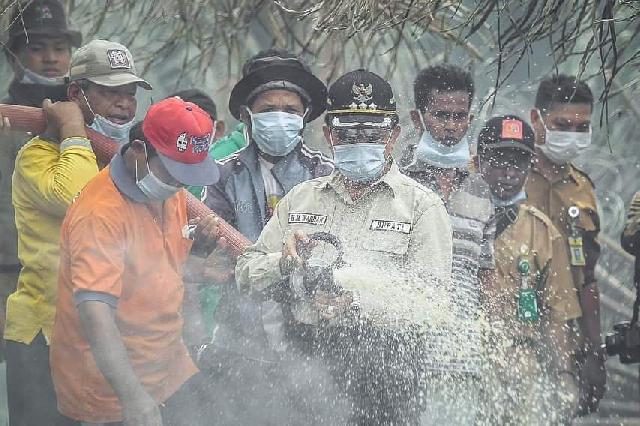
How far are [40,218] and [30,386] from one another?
0.78m

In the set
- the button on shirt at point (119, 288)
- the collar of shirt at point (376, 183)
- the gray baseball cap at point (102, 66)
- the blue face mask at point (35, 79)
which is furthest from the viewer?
the blue face mask at point (35, 79)

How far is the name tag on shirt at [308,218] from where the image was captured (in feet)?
18.6

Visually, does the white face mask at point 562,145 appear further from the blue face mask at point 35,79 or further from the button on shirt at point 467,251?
the blue face mask at point 35,79

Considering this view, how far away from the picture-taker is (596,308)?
686cm

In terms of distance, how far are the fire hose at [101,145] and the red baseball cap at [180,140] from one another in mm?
432

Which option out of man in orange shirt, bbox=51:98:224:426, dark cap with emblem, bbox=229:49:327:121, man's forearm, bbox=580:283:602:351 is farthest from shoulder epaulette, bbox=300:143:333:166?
man's forearm, bbox=580:283:602:351

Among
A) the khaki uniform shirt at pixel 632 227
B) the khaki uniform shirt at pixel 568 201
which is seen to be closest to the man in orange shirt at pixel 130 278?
the khaki uniform shirt at pixel 568 201

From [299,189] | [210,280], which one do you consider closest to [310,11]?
[299,189]

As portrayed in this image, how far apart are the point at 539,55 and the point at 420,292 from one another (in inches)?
92.6

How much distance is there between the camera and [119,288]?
505 centimetres

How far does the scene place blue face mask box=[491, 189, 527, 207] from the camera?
256 inches

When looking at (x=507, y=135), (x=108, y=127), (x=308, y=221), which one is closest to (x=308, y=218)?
(x=308, y=221)

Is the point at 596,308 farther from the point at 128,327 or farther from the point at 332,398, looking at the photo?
the point at 128,327

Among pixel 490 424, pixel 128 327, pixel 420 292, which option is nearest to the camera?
→ pixel 128 327
